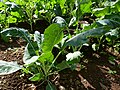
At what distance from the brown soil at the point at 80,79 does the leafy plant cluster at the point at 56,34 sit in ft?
0.39

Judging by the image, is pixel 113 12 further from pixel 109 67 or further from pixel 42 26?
pixel 42 26

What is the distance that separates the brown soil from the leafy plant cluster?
0.39 feet

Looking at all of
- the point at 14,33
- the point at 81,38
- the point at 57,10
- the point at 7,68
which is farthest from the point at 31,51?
the point at 57,10

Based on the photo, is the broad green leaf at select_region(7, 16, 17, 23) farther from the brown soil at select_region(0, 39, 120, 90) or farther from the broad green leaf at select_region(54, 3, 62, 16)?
the brown soil at select_region(0, 39, 120, 90)

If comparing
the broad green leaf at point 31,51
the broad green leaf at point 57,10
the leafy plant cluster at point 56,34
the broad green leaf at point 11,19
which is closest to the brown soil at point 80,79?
the leafy plant cluster at point 56,34

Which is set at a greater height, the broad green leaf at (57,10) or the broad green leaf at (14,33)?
the broad green leaf at (14,33)

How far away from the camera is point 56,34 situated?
251cm

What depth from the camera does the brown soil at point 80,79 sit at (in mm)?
2889

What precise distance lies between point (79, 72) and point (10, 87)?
0.87m

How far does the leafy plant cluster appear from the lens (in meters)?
2.55

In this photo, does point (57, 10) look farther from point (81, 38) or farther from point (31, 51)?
point (81, 38)

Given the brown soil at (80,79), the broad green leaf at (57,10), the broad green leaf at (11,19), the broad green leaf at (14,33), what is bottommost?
the brown soil at (80,79)

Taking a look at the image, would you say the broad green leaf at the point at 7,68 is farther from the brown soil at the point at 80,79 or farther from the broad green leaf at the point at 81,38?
the broad green leaf at the point at 81,38

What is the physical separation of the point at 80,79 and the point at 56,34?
0.79 metres
